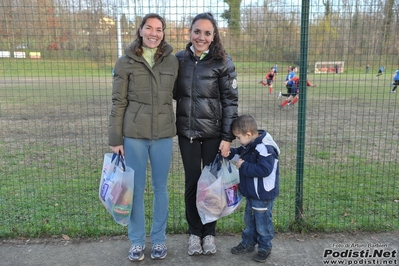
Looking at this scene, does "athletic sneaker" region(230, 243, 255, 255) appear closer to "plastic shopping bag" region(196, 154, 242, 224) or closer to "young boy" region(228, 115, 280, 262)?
"young boy" region(228, 115, 280, 262)

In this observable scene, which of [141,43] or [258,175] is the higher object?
[141,43]

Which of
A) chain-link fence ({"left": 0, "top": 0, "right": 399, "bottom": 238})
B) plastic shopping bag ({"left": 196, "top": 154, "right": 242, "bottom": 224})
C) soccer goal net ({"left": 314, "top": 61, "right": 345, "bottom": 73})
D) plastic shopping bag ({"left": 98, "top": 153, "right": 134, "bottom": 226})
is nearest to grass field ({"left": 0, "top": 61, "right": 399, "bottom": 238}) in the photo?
chain-link fence ({"left": 0, "top": 0, "right": 399, "bottom": 238})

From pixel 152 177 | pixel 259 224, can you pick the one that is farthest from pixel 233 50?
pixel 259 224

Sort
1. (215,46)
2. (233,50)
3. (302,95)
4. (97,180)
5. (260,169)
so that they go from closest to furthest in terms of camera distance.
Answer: (260,169), (215,46), (302,95), (233,50), (97,180)

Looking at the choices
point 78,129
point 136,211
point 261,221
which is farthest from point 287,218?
point 78,129

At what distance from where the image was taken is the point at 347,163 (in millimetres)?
6395

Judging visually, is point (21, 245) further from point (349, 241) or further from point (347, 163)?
point (347, 163)

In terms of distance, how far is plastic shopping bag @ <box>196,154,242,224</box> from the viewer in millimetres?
3232

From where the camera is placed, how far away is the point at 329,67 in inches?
178

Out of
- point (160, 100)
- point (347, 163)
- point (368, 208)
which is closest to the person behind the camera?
point (160, 100)

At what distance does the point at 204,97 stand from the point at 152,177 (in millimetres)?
828

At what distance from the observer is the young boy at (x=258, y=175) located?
121 inches

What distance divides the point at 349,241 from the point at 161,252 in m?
1.86

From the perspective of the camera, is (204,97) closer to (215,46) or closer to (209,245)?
(215,46)
